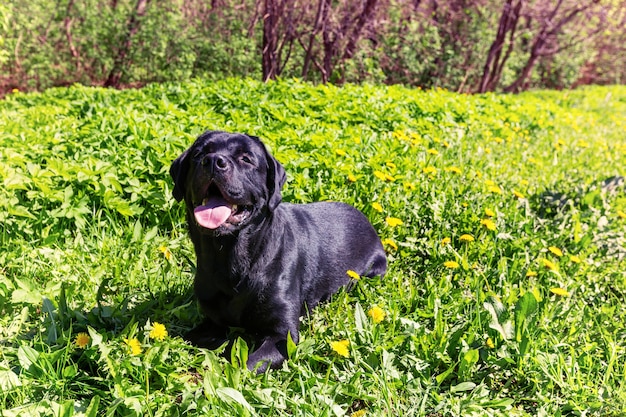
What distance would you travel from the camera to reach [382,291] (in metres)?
3.18

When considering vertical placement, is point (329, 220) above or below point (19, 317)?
above

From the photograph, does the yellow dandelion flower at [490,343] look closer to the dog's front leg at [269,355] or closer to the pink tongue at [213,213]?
the dog's front leg at [269,355]

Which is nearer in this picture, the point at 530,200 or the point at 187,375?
the point at 187,375

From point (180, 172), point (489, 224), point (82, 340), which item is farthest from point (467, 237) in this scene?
point (82, 340)

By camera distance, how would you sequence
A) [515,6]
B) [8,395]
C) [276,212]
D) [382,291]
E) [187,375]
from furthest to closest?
[515,6] → [382,291] → [276,212] → [187,375] → [8,395]

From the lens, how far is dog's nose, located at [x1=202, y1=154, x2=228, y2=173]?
2.42 m

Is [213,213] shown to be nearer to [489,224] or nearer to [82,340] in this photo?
[82,340]

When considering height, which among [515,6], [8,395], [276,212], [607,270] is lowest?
[8,395]

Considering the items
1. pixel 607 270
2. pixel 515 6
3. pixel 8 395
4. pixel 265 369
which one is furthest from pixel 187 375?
pixel 515 6

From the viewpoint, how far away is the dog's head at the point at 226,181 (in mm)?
2441

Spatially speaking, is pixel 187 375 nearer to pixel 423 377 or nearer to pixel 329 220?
pixel 423 377

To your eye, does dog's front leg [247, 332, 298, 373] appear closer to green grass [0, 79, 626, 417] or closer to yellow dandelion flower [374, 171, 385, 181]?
green grass [0, 79, 626, 417]

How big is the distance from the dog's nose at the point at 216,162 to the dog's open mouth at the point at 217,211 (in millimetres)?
140

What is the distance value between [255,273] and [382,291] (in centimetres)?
91
